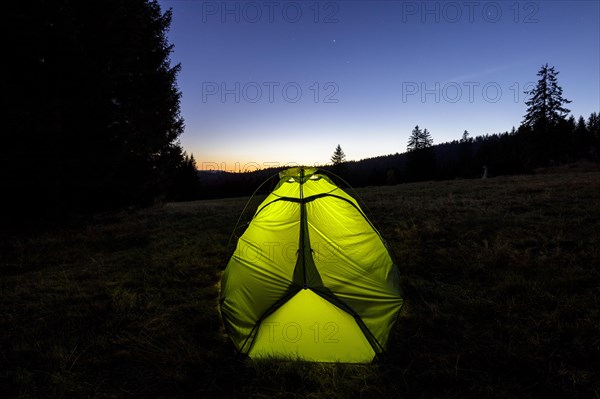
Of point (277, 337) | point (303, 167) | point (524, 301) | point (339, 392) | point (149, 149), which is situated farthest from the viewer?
point (149, 149)

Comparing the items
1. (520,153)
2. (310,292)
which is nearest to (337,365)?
(310,292)

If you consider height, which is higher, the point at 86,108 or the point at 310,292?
the point at 86,108

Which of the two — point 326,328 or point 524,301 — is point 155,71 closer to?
point 326,328

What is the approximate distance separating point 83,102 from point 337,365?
1176cm

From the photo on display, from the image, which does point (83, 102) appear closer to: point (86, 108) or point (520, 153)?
point (86, 108)

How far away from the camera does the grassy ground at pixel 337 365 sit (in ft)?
10.2

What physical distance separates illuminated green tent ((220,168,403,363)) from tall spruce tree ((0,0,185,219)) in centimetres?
876

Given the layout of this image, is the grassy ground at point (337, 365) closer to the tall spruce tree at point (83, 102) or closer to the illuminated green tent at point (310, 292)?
the illuminated green tent at point (310, 292)

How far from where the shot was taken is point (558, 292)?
Result: 454 centimetres

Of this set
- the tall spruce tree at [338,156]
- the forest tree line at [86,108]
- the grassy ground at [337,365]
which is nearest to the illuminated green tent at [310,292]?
the grassy ground at [337,365]

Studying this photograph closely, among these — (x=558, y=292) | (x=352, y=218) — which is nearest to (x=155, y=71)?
(x=352, y=218)

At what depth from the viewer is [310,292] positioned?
3803mm

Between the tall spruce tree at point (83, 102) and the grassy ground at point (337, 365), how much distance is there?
9.26 ft

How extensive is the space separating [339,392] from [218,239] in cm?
705
